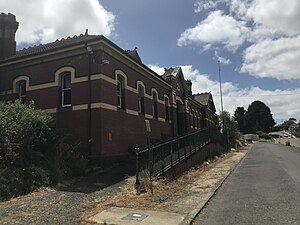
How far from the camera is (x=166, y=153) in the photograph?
15172 mm

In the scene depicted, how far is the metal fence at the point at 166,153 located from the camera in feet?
43.1

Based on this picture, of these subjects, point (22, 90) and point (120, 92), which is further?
point (22, 90)

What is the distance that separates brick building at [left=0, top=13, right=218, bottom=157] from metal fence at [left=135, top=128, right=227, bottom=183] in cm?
251

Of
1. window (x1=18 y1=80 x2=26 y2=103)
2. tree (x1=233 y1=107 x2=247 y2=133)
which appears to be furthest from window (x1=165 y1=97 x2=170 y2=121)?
tree (x1=233 y1=107 x2=247 y2=133)

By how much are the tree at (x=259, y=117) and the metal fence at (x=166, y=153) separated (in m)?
→ 108

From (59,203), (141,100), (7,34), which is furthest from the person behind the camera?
(7,34)

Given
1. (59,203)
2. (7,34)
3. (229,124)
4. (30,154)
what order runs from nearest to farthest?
(59,203), (30,154), (7,34), (229,124)

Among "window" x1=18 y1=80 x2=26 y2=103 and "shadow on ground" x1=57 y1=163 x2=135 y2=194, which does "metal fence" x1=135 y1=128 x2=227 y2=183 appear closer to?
"shadow on ground" x1=57 y1=163 x2=135 y2=194

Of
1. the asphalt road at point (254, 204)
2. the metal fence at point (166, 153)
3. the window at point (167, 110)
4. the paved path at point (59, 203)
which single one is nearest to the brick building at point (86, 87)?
the metal fence at point (166, 153)

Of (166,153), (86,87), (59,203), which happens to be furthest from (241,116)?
(59,203)

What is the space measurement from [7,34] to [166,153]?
49.0 ft

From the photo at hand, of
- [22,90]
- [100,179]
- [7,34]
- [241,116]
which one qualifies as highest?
[241,116]

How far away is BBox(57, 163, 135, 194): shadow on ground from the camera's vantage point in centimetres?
1144

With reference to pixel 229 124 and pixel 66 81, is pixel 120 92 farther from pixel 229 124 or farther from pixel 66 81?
pixel 229 124
